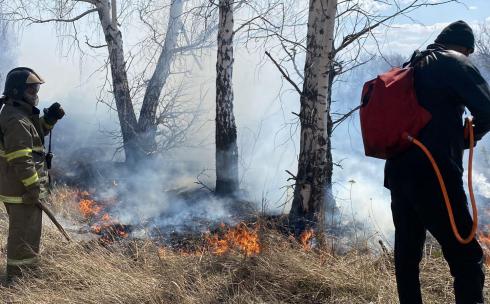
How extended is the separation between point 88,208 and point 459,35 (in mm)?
7281

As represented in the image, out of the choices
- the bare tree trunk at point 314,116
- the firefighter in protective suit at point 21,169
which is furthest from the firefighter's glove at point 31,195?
the bare tree trunk at point 314,116

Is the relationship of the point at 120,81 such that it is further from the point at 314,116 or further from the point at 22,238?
the point at 22,238

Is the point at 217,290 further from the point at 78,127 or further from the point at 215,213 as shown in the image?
the point at 78,127

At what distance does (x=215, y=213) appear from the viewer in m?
8.09

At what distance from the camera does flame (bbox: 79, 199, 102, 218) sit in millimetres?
8125

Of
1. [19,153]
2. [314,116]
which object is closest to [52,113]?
[19,153]

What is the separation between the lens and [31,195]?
431 cm

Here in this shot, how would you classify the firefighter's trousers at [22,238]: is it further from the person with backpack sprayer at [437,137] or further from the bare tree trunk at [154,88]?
the bare tree trunk at [154,88]

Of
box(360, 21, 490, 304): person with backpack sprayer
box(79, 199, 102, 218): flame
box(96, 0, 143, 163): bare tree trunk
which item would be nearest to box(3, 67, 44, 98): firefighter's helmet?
box(360, 21, 490, 304): person with backpack sprayer

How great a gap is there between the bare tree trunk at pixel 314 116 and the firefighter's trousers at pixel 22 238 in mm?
2880

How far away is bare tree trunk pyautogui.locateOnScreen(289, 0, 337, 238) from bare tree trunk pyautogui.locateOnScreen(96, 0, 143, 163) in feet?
20.1

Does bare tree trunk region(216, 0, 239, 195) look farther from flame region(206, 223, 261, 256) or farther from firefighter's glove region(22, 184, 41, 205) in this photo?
firefighter's glove region(22, 184, 41, 205)

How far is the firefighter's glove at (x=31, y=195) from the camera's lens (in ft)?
14.1

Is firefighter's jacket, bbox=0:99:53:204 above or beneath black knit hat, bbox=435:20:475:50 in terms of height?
beneath
